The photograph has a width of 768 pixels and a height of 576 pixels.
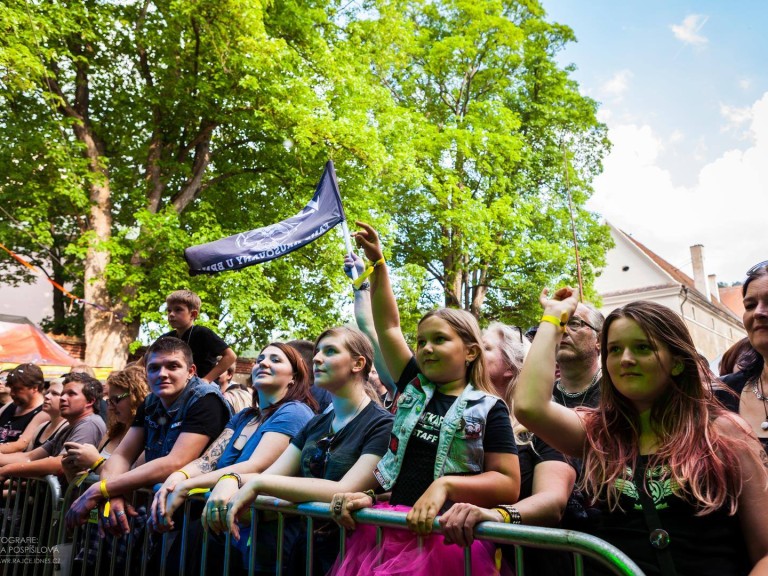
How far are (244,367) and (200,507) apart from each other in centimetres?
1771

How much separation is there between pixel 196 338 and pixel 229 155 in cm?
1135

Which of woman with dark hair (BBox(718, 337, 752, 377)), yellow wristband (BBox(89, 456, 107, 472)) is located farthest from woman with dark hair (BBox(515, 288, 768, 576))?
yellow wristband (BBox(89, 456, 107, 472))

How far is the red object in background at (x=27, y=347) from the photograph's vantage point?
11.8m

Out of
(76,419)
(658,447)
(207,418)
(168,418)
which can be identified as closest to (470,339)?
(658,447)

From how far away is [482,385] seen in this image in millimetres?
2703

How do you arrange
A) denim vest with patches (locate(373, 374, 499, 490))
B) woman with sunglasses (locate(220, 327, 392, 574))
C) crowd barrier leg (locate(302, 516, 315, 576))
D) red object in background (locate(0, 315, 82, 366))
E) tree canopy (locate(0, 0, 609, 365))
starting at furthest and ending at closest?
tree canopy (locate(0, 0, 609, 365)), red object in background (locate(0, 315, 82, 366)), woman with sunglasses (locate(220, 327, 392, 574)), crowd barrier leg (locate(302, 516, 315, 576)), denim vest with patches (locate(373, 374, 499, 490))

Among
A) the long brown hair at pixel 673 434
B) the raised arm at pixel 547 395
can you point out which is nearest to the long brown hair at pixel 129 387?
the raised arm at pixel 547 395

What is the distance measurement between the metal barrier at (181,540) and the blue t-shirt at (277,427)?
1.13 ft

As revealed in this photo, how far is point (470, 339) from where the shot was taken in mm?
2781

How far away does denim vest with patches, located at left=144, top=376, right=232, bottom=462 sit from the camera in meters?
3.92

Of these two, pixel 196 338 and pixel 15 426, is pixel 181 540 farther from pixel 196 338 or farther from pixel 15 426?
pixel 15 426

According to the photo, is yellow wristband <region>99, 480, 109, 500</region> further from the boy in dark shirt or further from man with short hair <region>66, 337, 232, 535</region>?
the boy in dark shirt

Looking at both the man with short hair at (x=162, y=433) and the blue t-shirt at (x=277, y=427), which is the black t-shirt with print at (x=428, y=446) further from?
the man with short hair at (x=162, y=433)

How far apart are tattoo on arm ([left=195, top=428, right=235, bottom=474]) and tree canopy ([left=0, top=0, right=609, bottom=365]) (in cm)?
991
